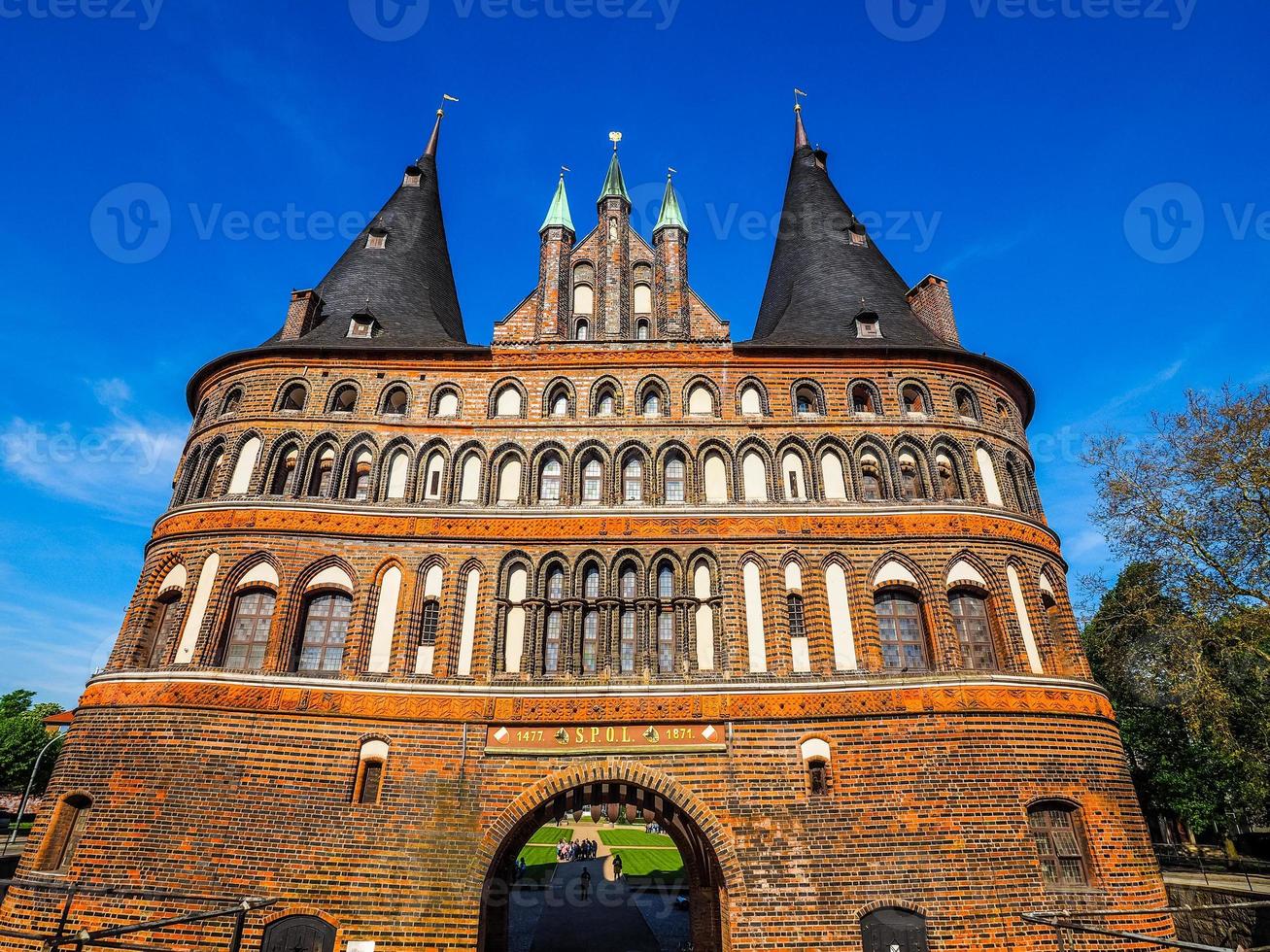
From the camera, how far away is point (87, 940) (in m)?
7.75

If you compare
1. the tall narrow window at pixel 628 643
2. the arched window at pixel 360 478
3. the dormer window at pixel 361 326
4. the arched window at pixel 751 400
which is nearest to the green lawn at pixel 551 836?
the tall narrow window at pixel 628 643

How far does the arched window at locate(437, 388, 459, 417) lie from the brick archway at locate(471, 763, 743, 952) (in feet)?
26.4

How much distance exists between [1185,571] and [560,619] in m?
16.8

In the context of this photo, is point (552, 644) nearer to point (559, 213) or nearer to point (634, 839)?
point (559, 213)

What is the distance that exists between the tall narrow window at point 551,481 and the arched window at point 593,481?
57cm

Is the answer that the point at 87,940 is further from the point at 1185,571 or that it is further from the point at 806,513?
the point at 1185,571

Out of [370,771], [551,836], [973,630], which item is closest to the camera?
[370,771]

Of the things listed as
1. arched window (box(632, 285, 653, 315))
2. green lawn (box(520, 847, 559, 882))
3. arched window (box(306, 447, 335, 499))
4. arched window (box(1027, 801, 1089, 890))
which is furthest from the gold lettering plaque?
green lawn (box(520, 847, 559, 882))

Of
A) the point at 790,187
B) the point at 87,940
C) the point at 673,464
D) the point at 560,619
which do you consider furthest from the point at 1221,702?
the point at 87,940

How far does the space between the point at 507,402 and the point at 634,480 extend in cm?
348

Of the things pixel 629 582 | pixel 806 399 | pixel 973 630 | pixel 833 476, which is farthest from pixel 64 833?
pixel 973 630

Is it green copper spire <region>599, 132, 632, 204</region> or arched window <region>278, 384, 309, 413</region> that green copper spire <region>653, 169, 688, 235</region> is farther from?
arched window <region>278, 384, 309, 413</region>

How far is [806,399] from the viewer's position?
627 inches

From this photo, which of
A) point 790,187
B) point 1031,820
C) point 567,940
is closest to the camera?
point 1031,820
